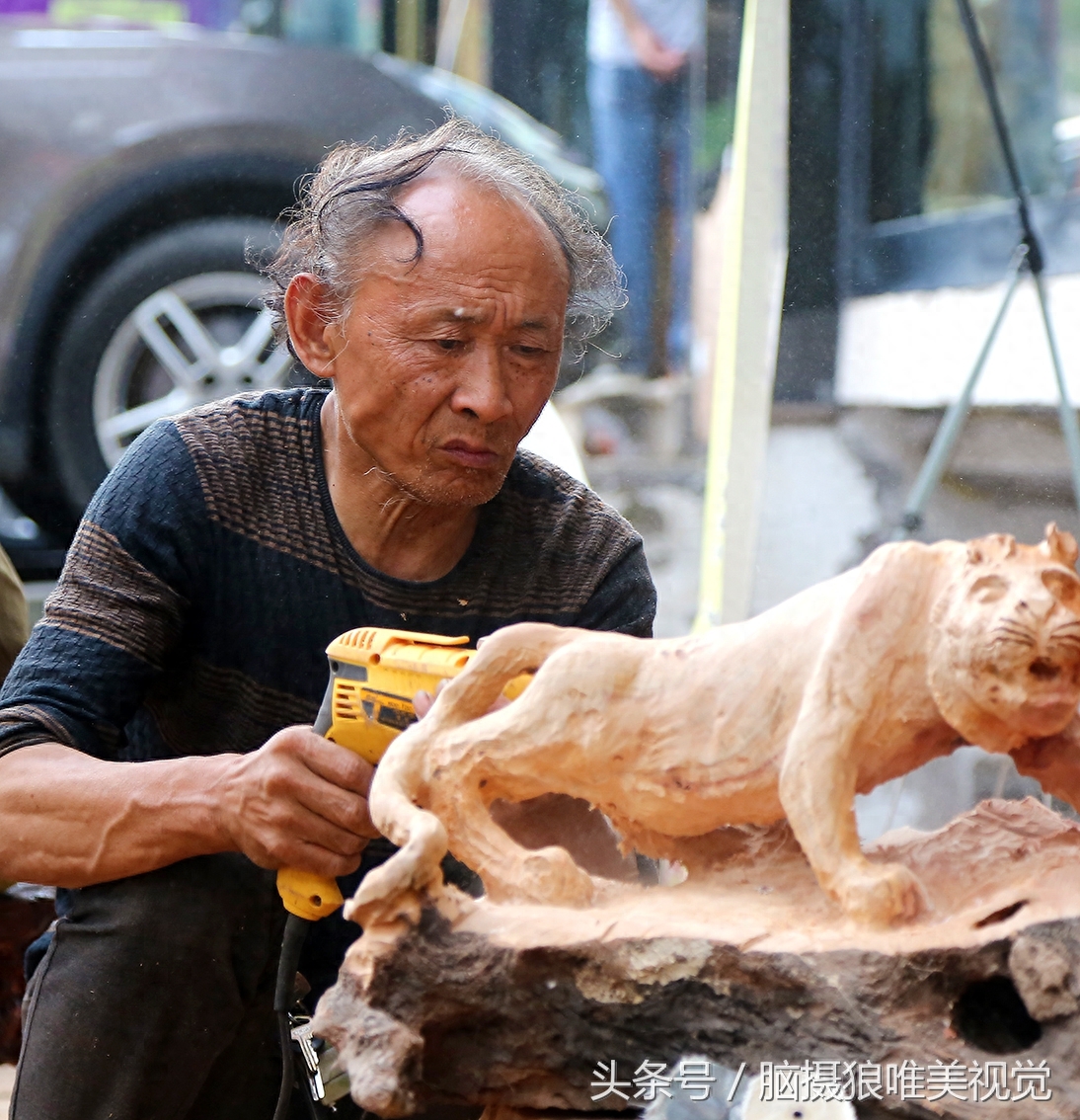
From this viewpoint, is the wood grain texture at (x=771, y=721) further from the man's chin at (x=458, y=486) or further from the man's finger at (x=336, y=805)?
the man's chin at (x=458, y=486)

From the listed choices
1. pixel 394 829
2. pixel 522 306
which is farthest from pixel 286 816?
pixel 522 306

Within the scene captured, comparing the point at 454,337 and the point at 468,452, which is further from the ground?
the point at 454,337

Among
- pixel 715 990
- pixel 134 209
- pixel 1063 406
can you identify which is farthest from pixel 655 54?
pixel 715 990

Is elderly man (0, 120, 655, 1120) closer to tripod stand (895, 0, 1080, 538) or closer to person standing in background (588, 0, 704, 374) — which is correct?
tripod stand (895, 0, 1080, 538)

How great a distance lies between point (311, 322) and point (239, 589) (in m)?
0.40

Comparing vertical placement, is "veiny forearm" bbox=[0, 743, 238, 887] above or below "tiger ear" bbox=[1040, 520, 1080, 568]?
below

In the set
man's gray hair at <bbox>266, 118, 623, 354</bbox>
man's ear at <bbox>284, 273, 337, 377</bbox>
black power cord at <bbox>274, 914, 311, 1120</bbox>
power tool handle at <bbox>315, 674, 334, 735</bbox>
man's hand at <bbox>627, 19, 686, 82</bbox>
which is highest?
man's hand at <bbox>627, 19, 686, 82</bbox>

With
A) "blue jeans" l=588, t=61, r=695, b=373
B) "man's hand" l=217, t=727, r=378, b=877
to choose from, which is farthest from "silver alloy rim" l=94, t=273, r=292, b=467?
"man's hand" l=217, t=727, r=378, b=877

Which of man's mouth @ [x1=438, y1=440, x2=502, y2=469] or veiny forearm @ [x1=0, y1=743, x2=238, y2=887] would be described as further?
man's mouth @ [x1=438, y1=440, x2=502, y2=469]

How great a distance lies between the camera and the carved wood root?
1.26 metres

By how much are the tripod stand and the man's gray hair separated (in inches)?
43.1

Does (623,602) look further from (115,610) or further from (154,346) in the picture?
(154,346)

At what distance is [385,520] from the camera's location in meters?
1.95

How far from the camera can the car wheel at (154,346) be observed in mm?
3602
